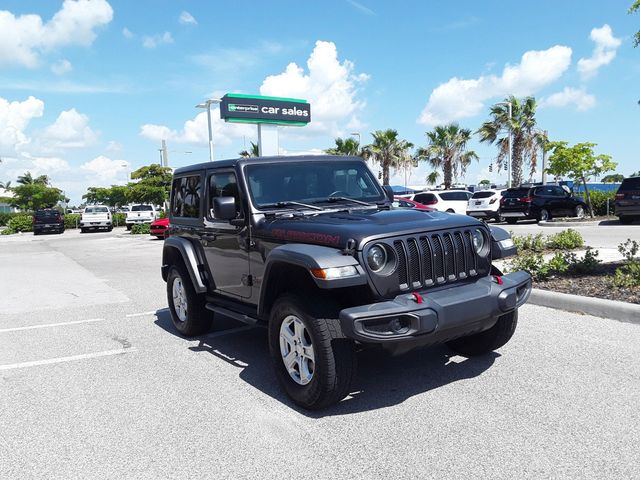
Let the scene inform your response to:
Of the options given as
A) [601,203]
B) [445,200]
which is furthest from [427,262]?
[601,203]

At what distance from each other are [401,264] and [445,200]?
71.8 ft

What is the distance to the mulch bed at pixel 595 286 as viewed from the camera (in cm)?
647

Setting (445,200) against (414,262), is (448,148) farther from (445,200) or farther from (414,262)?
(414,262)

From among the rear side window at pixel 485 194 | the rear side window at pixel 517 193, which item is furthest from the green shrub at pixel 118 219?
the rear side window at pixel 517 193

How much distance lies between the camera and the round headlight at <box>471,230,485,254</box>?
442cm

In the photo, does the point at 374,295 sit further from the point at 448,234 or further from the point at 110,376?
the point at 110,376

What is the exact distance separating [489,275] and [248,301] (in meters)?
2.17

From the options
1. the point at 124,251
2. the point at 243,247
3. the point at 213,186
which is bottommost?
the point at 124,251

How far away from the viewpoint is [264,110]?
38969 mm

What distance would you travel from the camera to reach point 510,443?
3.37 meters

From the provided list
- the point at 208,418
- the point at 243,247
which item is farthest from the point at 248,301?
the point at 208,418

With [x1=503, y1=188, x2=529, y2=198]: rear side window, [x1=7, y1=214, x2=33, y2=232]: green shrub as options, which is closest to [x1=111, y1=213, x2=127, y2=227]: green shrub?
[x1=7, y1=214, x2=33, y2=232]: green shrub

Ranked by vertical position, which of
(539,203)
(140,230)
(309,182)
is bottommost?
(140,230)

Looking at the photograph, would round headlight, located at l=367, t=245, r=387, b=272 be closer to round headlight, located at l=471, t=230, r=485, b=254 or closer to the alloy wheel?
the alloy wheel
